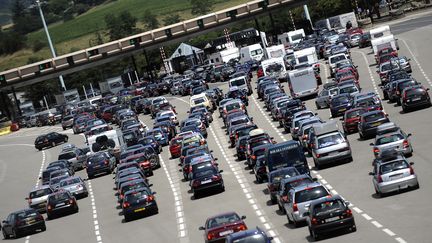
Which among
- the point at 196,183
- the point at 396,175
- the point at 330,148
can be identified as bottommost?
the point at 196,183

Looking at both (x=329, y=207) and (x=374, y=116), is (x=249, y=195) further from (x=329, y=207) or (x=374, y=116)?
(x=329, y=207)

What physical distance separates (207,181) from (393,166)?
12671 millimetres

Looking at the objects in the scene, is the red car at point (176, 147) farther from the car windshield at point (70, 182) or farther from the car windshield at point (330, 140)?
the car windshield at point (330, 140)

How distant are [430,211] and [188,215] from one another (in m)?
13.4

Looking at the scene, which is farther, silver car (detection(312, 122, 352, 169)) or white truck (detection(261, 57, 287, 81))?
white truck (detection(261, 57, 287, 81))

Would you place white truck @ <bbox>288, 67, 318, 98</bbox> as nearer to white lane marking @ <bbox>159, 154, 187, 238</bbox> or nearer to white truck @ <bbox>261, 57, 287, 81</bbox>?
white lane marking @ <bbox>159, 154, 187, 238</bbox>


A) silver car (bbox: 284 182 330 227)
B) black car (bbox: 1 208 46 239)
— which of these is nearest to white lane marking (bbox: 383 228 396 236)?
silver car (bbox: 284 182 330 227)

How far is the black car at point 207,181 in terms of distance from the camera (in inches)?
1656

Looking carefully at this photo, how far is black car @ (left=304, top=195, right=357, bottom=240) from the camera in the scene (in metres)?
26.3

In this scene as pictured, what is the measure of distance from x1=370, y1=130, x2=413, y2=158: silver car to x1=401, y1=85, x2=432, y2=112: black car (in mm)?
12849

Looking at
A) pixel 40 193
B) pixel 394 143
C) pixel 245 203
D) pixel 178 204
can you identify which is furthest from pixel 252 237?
pixel 40 193

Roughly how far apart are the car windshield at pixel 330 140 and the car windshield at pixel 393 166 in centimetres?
961

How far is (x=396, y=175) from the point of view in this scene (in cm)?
3070

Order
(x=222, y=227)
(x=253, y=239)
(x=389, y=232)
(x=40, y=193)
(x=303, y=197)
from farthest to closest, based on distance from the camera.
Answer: (x=40, y=193) → (x=303, y=197) → (x=222, y=227) → (x=389, y=232) → (x=253, y=239)
